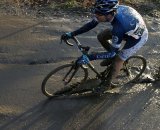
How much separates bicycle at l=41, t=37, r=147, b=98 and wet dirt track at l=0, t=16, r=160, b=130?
0.18 meters

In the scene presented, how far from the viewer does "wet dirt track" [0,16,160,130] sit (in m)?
6.94

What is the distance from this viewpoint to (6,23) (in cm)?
994

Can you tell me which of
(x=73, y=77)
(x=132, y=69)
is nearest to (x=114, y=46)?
(x=73, y=77)

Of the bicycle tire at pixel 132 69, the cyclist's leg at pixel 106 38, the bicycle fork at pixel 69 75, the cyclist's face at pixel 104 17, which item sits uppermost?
the cyclist's face at pixel 104 17

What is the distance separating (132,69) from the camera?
29.1ft

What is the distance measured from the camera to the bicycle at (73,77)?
23.9 ft

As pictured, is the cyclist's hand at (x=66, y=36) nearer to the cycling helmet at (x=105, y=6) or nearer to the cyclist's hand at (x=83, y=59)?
the cyclist's hand at (x=83, y=59)

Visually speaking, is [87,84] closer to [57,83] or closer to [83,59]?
[57,83]

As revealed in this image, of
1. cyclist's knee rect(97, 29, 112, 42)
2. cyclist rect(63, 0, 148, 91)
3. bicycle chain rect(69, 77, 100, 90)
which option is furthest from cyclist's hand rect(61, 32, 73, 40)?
bicycle chain rect(69, 77, 100, 90)

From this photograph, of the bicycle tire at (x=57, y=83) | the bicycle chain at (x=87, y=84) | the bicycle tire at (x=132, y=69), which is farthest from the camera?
the bicycle tire at (x=132, y=69)

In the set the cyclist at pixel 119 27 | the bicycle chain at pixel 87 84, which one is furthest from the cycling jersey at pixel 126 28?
the bicycle chain at pixel 87 84

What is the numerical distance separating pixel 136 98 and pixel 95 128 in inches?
57.2

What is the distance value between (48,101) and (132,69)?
7.61ft

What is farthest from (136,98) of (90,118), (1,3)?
(1,3)
